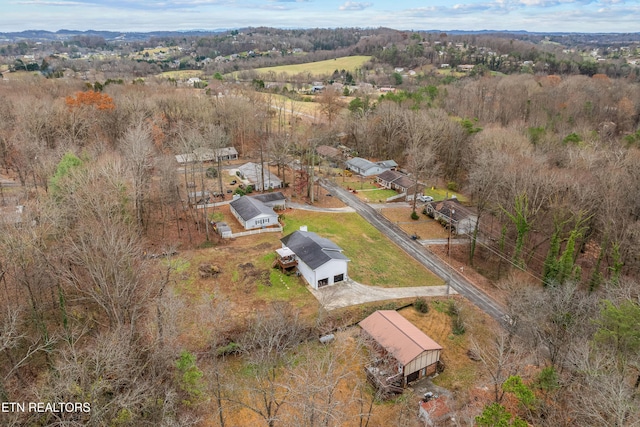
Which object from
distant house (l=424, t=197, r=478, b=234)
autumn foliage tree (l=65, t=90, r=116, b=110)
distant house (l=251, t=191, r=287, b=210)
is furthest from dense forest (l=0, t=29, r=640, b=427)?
distant house (l=251, t=191, r=287, b=210)

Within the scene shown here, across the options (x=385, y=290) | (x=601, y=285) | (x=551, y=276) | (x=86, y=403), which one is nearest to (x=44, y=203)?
(x=86, y=403)

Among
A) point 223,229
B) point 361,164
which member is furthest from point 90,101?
point 361,164

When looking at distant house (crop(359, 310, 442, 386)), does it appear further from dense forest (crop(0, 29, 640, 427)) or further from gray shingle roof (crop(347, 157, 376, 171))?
gray shingle roof (crop(347, 157, 376, 171))

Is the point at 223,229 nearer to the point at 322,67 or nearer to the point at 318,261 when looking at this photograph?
the point at 318,261

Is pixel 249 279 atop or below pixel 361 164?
below

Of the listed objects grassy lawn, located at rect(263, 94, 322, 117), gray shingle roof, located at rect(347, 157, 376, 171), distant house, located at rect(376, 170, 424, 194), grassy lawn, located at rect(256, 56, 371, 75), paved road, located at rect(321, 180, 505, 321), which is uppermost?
grassy lawn, located at rect(256, 56, 371, 75)
